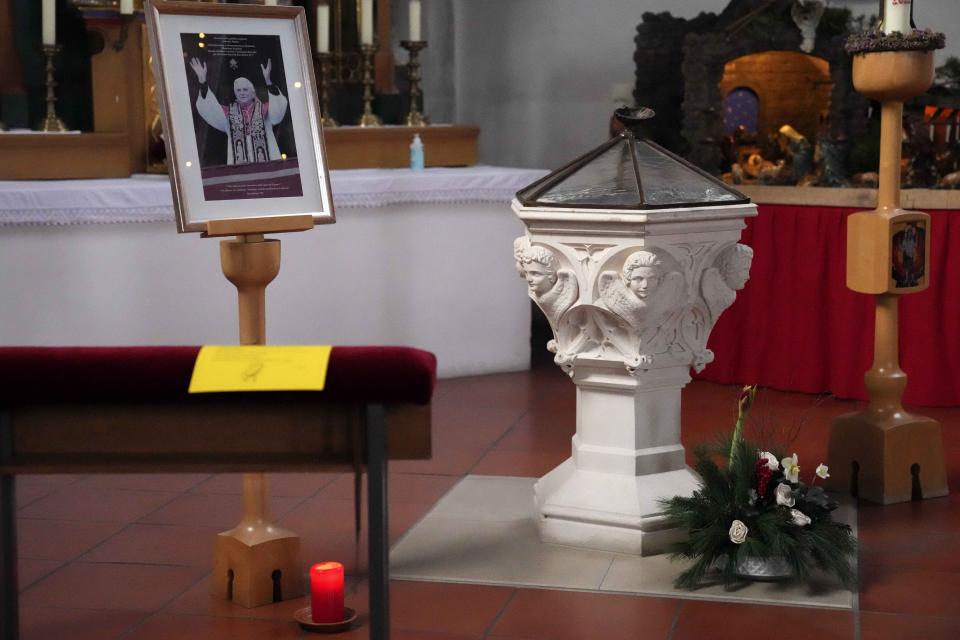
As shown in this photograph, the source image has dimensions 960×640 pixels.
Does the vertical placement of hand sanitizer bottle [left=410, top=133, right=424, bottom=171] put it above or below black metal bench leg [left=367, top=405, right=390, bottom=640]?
above

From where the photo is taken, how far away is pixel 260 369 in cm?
290

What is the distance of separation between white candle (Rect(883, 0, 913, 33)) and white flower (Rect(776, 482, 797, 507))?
1.76 m

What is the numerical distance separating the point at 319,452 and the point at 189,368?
12.5 inches

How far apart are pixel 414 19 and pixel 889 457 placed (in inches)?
151

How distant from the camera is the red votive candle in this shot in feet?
12.6

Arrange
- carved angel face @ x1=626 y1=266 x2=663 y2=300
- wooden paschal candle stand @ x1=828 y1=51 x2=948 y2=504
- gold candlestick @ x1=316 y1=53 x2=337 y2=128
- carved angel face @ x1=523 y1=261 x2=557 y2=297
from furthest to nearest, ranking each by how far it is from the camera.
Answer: gold candlestick @ x1=316 y1=53 x2=337 y2=128 → wooden paschal candle stand @ x1=828 y1=51 x2=948 y2=504 → carved angel face @ x1=523 y1=261 x2=557 y2=297 → carved angel face @ x1=626 y1=266 x2=663 y2=300

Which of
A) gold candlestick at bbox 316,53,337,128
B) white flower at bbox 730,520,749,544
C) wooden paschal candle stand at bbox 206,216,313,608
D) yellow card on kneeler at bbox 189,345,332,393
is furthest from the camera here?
gold candlestick at bbox 316,53,337,128

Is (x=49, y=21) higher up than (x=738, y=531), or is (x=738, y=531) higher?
(x=49, y=21)

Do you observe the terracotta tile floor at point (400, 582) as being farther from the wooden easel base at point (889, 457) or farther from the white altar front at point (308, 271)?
the white altar front at point (308, 271)

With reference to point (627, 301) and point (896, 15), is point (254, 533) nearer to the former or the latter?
point (627, 301)

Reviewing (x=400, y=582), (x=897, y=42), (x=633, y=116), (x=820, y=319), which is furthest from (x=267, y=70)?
(x=820, y=319)

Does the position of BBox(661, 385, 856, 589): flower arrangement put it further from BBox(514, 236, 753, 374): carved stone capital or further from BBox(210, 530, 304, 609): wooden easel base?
BBox(210, 530, 304, 609): wooden easel base

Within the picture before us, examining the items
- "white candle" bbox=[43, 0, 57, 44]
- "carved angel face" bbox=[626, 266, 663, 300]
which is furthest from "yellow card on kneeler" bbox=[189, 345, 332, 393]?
"white candle" bbox=[43, 0, 57, 44]

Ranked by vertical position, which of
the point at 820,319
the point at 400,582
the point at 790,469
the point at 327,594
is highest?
the point at 820,319
